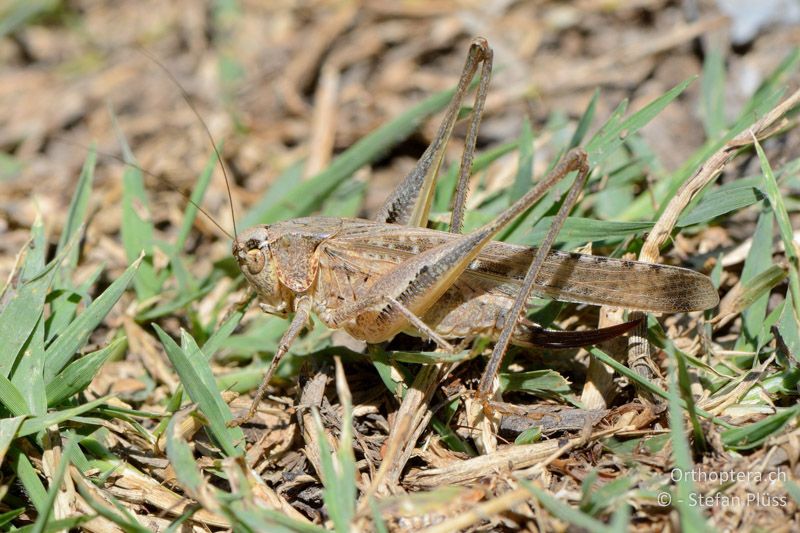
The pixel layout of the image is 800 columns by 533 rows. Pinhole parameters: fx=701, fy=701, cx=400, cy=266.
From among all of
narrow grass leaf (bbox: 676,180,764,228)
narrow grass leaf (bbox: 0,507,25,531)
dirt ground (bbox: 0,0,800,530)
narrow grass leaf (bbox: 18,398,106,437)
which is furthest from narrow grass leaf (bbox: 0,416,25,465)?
narrow grass leaf (bbox: 676,180,764,228)

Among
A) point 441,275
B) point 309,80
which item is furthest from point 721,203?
point 309,80

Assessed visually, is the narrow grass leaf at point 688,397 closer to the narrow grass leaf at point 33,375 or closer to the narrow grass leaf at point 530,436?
the narrow grass leaf at point 530,436

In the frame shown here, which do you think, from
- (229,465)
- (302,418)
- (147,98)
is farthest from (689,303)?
(147,98)

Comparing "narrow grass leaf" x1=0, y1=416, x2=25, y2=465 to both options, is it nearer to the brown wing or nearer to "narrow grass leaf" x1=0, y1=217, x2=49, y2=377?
"narrow grass leaf" x1=0, y1=217, x2=49, y2=377

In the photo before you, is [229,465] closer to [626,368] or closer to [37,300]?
[37,300]

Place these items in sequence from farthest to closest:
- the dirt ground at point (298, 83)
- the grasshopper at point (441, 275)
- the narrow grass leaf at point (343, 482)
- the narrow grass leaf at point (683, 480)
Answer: the dirt ground at point (298, 83) < the grasshopper at point (441, 275) < the narrow grass leaf at point (343, 482) < the narrow grass leaf at point (683, 480)

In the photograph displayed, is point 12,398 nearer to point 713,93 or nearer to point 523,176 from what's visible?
point 523,176

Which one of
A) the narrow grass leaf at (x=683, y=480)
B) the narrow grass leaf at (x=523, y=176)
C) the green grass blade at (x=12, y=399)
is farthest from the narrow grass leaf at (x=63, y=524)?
the narrow grass leaf at (x=523, y=176)

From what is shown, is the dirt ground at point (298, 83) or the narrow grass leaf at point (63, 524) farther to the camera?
the dirt ground at point (298, 83)
